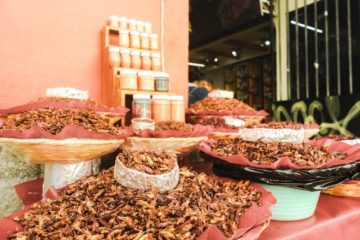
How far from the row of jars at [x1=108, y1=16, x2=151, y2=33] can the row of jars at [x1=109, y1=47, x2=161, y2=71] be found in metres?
0.20

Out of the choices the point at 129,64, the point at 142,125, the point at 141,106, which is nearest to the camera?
the point at 142,125

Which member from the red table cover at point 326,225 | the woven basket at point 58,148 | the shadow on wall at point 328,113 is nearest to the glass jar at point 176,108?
the woven basket at point 58,148

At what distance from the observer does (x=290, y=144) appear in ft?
3.56

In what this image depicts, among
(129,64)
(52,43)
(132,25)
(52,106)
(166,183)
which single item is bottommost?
(166,183)

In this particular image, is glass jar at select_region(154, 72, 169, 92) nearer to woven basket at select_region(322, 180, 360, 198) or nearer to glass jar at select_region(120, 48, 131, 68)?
glass jar at select_region(120, 48, 131, 68)

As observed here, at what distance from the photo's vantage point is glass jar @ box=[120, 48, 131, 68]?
191 centimetres

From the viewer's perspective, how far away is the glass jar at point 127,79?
1.79 metres

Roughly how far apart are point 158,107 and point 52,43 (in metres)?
0.79

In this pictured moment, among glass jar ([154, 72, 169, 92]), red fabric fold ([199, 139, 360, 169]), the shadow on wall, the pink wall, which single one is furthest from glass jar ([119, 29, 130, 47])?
the shadow on wall

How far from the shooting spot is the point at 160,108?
170cm

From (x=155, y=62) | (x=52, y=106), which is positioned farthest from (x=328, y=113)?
(x=52, y=106)

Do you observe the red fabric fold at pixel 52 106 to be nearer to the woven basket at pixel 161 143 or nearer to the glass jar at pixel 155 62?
the woven basket at pixel 161 143

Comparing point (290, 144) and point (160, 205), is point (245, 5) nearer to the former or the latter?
point (290, 144)

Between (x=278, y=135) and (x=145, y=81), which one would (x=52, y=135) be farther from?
(x=145, y=81)
